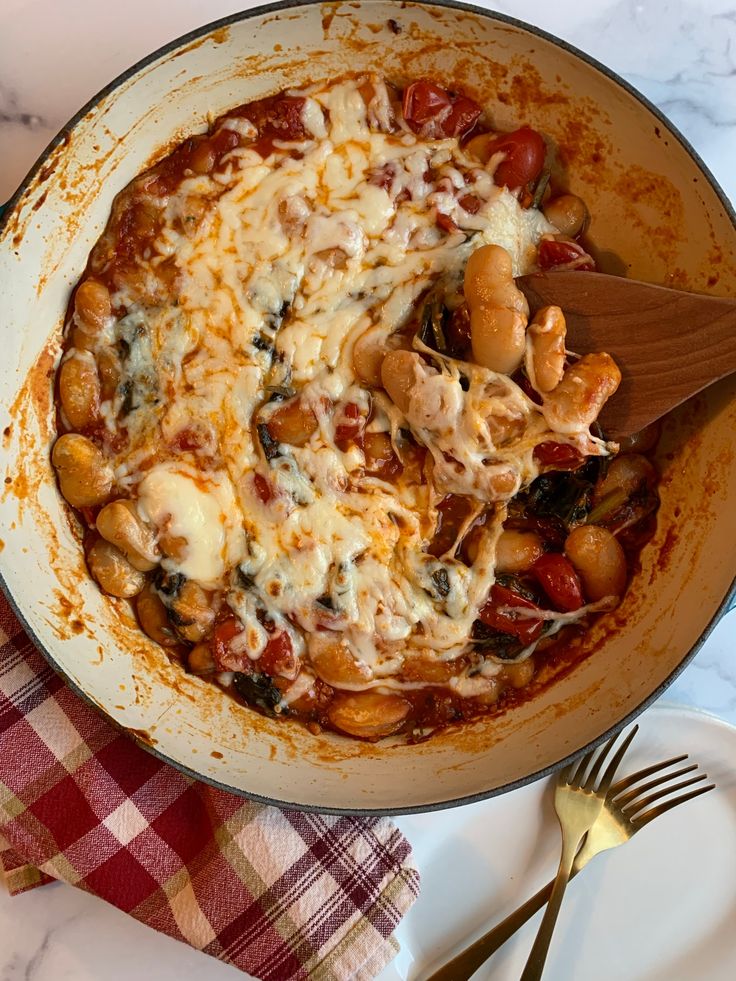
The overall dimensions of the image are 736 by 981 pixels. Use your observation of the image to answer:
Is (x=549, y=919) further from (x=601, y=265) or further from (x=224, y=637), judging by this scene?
(x=601, y=265)

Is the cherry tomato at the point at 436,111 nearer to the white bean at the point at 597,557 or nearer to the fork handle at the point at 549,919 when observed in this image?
the white bean at the point at 597,557

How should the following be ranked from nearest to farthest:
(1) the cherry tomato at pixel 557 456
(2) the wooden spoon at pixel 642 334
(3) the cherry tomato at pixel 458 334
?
(2) the wooden spoon at pixel 642 334
(1) the cherry tomato at pixel 557 456
(3) the cherry tomato at pixel 458 334

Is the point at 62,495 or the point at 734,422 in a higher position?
the point at 62,495

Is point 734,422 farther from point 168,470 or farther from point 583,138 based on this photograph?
point 168,470

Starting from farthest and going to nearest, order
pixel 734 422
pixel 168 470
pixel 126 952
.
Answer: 1. pixel 126 952
2. pixel 168 470
3. pixel 734 422

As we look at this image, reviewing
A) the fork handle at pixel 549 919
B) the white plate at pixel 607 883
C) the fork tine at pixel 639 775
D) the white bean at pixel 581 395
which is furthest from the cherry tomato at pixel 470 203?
the fork handle at pixel 549 919

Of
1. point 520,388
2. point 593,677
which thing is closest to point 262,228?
point 520,388
